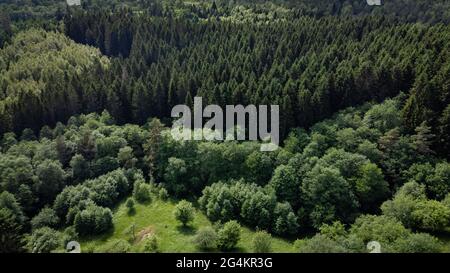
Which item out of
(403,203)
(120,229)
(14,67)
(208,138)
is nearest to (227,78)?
(208,138)

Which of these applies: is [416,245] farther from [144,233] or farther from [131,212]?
[131,212]

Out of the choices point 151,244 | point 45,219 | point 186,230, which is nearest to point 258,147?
point 186,230

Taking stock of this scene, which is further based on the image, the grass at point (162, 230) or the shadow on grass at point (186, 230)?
the shadow on grass at point (186, 230)

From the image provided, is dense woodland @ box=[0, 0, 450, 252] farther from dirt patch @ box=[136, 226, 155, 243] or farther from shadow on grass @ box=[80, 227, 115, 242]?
dirt patch @ box=[136, 226, 155, 243]

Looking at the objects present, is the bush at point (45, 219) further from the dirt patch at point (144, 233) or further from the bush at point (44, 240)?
the dirt patch at point (144, 233)

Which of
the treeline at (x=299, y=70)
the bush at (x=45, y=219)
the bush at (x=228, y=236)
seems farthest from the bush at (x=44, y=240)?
the treeline at (x=299, y=70)
